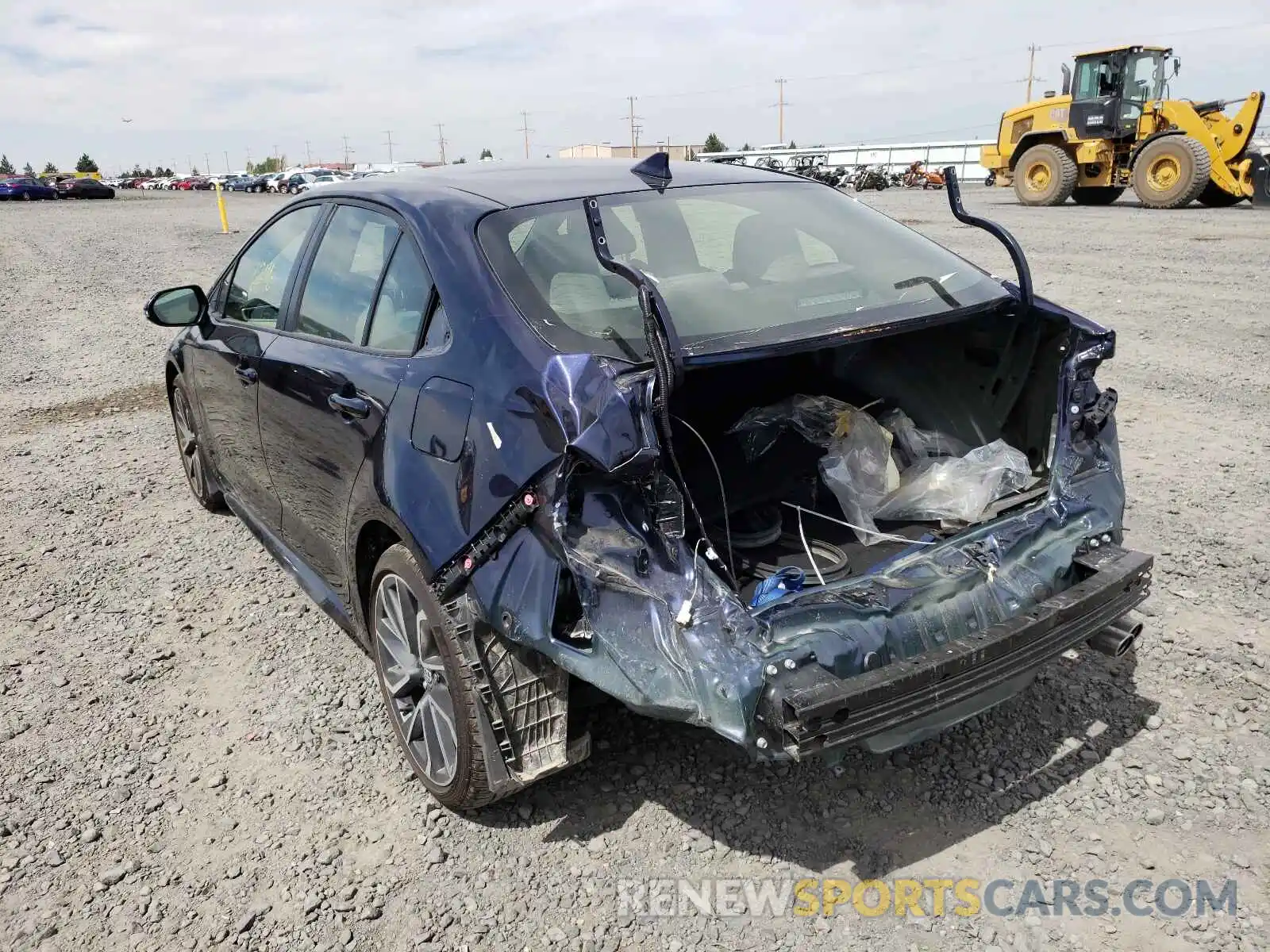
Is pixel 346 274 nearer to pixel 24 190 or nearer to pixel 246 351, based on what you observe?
pixel 246 351

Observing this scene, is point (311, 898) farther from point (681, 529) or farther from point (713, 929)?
point (681, 529)

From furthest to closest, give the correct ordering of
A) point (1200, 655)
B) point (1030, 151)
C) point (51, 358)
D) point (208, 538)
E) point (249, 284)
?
point (1030, 151) → point (51, 358) → point (208, 538) → point (249, 284) → point (1200, 655)

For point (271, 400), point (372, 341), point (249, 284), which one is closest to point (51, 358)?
point (249, 284)

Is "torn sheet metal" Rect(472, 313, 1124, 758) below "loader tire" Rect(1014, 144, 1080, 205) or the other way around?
below

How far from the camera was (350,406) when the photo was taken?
9.02ft

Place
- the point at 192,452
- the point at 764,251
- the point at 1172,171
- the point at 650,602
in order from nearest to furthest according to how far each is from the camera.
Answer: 1. the point at 650,602
2. the point at 764,251
3. the point at 192,452
4. the point at 1172,171

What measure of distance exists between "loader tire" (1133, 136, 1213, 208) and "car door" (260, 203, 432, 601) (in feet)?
60.3

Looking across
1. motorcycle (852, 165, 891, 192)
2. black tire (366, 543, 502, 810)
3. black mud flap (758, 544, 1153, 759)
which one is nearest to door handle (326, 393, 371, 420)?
black tire (366, 543, 502, 810)

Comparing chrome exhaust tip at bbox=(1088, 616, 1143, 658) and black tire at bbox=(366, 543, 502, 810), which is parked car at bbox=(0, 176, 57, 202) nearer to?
black tire at bbox=(366, 543, 502, 810)

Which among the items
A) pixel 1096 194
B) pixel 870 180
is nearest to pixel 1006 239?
pixel 1096 194

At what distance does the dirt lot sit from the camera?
2.32m

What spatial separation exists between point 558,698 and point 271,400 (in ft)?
5.41

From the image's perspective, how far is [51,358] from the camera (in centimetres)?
879

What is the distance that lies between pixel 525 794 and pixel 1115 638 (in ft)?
5.58
